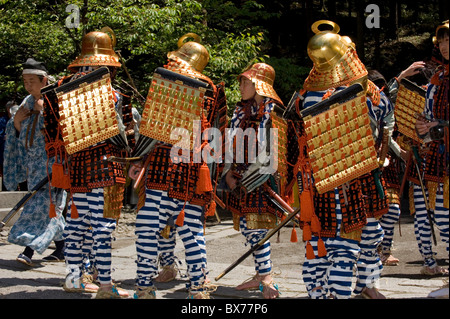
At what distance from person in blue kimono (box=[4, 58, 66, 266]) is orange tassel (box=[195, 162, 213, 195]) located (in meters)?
2.12

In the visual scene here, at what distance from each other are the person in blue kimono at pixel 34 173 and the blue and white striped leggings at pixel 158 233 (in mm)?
1959

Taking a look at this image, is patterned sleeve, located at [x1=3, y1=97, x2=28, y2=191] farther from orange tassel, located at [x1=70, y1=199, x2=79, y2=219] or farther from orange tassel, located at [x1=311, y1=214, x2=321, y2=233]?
orange tassel, located at [x1=311, y1=214, x2=321, y2=233]

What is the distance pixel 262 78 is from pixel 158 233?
5.70 ft

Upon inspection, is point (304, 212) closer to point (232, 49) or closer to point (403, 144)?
point (403, 144)

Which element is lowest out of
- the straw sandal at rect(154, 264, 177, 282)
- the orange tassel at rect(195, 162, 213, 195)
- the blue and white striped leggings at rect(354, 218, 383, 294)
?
the straw sandal at rect(154, 264, 177, 282)

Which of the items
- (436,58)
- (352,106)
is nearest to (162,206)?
(352,106)

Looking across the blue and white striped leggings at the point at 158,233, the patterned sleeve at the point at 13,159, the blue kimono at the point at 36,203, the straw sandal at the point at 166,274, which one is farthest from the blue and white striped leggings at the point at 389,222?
the patterned sleeve at the point at 13,159

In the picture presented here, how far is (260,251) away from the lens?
5336mm

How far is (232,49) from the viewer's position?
10.5 meters

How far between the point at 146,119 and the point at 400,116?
2671mm

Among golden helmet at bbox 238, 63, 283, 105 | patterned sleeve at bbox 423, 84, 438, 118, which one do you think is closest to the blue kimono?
golden helmet at bbox 238, 63, 283, 105

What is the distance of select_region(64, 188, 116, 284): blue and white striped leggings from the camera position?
4.79 metres

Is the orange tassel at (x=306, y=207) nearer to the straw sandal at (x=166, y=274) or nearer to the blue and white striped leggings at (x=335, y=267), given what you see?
the blue and white striped leggings at (x=335, y=267)

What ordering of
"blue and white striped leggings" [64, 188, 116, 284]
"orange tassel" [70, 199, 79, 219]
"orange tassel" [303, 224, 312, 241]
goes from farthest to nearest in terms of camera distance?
"orange tassel" [70, 199, 79, 219], "blue and white striped leggings" [64, 188, 116, 284], "orange tassel" [303, 224, 312, 241]
